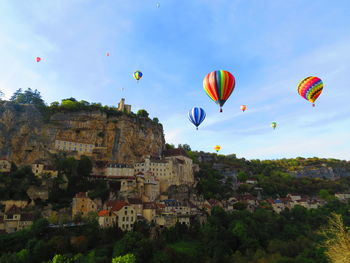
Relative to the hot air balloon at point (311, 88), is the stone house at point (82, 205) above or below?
below

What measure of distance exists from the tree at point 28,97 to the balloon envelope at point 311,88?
1832 inches

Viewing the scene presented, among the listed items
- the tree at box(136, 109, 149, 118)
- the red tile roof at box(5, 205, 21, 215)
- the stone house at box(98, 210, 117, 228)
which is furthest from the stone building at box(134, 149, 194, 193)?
the red tile roof at box(5, 205, 21, 215)

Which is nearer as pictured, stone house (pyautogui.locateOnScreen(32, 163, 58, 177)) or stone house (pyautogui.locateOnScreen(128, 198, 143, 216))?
stone house (pyautogui.locateOnScreen(128, 198, 143, 216))

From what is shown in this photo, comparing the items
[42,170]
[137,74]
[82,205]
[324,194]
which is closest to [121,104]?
[137,74]

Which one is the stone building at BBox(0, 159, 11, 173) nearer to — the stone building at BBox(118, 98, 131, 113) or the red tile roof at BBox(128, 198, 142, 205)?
the red tile roof at BBox(128, 198, 142, 205)

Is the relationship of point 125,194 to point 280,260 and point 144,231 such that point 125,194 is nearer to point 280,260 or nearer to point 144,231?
point 144,231

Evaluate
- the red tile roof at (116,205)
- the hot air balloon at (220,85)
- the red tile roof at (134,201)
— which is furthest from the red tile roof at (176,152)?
the hot air balloon at (220,85)

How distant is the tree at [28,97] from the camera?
53781 millimetres

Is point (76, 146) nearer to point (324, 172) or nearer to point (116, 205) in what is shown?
point (116, 205)

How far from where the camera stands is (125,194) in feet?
126

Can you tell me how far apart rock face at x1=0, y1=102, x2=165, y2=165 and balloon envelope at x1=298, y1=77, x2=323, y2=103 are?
1248 inches

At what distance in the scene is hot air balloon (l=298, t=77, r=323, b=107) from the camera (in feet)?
107

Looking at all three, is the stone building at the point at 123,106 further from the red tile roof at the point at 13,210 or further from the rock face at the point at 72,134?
the red tile roof at the point at 13,210

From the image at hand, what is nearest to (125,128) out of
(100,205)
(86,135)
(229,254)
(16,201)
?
(86,135)
